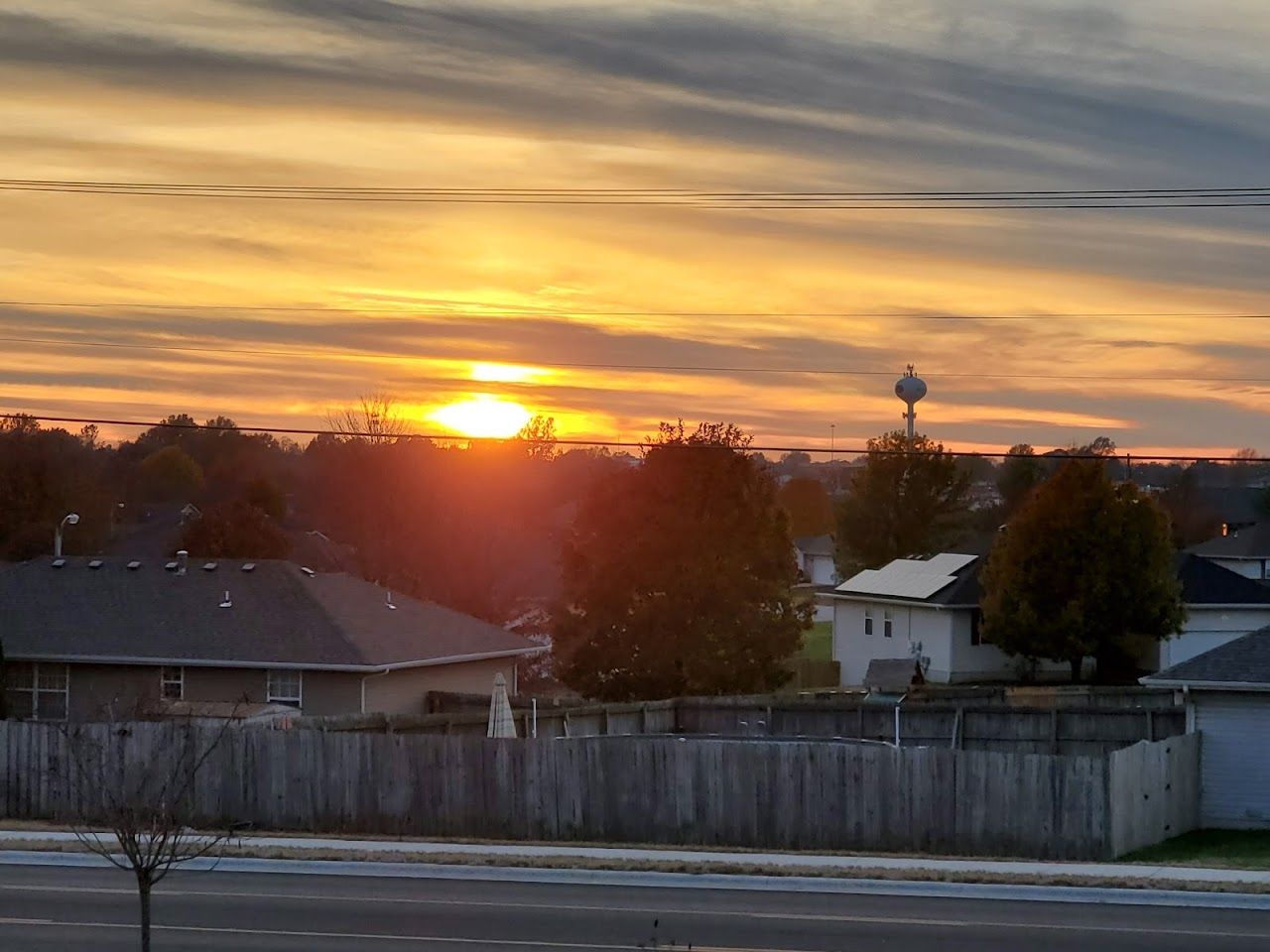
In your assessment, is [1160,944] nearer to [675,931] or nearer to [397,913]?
[675,931]

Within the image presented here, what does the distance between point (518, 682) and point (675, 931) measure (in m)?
39.3

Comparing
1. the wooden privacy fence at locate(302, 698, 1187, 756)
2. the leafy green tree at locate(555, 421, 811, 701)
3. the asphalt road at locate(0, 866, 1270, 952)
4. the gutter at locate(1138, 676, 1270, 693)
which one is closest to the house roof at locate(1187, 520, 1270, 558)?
the leafy green tree at locate(555, 421, 811, 701)

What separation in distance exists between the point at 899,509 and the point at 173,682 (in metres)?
45.7

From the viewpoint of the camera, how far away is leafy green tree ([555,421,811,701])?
141ft

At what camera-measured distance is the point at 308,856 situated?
22953 mm

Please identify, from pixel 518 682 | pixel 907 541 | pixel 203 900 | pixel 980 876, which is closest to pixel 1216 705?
pixel 980 876

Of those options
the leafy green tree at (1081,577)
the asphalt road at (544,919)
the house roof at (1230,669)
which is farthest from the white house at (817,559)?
the asphalt road at (544,919)

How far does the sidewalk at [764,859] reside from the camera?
21.6 m

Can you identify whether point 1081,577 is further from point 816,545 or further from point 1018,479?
point 816,545

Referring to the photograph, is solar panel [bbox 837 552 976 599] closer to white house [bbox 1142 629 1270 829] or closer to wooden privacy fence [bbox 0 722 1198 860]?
white house [bbox 1142 629 1270 829]

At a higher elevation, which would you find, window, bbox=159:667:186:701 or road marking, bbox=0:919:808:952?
window, bbox=159:667:186:701

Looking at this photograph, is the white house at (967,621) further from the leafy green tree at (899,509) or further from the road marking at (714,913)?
the road marking at (714,913)

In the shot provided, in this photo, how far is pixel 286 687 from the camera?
125 feet

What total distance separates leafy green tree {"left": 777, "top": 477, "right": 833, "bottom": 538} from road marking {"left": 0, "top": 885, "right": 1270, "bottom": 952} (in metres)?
119
